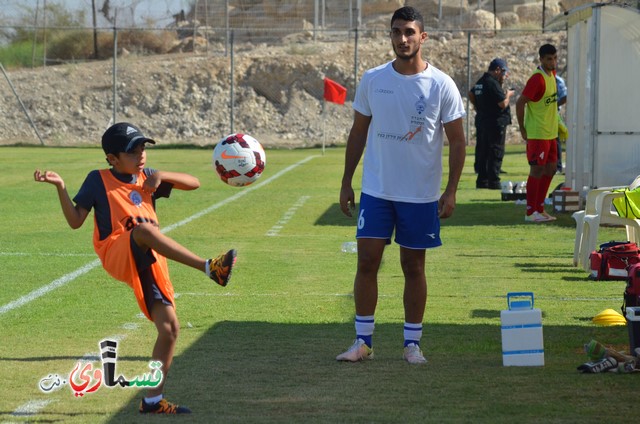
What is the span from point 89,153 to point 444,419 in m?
33.6

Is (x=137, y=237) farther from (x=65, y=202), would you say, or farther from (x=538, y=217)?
(x=538, y=217)

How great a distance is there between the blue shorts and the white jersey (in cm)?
5

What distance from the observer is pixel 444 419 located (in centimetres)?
607

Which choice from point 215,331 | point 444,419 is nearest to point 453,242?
point 215,331

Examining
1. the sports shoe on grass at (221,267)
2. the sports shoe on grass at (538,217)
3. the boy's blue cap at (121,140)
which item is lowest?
the sports shoe on grass at (538,217)

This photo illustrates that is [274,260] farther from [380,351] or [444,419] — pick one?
[444,419]

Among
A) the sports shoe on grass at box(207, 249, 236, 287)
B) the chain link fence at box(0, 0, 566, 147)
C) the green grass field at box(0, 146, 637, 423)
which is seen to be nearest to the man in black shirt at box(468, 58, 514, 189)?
the green grass field at box(0, 146, 637, 423)

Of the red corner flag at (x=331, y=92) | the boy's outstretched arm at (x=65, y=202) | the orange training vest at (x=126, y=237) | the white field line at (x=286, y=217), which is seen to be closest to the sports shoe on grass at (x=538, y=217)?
the white field line at (x=286, y=217)

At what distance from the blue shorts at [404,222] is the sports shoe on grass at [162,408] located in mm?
2019

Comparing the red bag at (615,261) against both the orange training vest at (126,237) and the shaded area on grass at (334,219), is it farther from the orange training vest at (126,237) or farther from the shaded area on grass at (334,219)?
the shaded area on grass at (334,219)

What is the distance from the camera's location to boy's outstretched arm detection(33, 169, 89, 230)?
645 centimetres

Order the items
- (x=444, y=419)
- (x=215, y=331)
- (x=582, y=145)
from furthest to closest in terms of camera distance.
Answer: (x=582, y=145) → (x=215, y=331) → (x=444, y=419)

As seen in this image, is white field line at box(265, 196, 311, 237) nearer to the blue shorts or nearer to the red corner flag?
the blue shorts

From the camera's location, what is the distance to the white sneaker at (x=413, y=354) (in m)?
7.54
